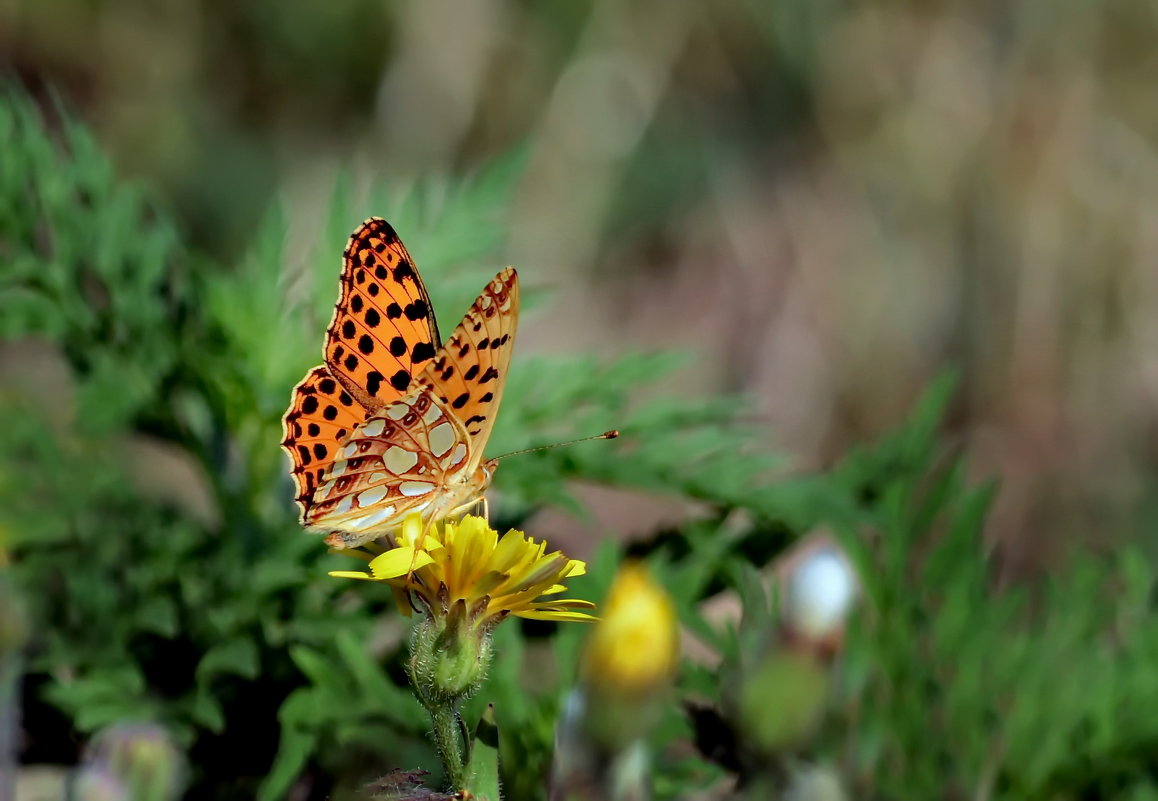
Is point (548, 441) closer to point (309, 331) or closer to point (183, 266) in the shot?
point (309, 331)

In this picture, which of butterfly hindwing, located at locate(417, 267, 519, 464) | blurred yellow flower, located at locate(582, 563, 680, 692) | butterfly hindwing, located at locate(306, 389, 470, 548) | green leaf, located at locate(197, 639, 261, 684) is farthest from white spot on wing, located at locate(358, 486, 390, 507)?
blurred yellow flower, located at locate(582, 563, 680, 692)

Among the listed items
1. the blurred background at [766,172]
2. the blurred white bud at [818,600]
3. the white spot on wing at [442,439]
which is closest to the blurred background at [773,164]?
the blurred background at [766,172]

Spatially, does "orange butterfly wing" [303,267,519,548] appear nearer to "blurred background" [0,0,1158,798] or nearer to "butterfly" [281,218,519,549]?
"butterfly" [281,218,519,549]

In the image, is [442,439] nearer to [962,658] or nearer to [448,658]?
[448,658]

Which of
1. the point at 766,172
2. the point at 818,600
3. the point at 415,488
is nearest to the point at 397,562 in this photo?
the point at 415,488

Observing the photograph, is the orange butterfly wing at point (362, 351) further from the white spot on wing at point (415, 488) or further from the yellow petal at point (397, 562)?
the yellow petal at point (397, 562)

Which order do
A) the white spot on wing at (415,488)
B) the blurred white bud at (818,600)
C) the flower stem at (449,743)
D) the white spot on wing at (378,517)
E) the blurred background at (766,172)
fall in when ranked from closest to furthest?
the flower stem at (449,743), the blurred white bud at (818,600), the white spot on wing at (378,517), the white spot on wing at (415,488), the blurred background at (766,172)

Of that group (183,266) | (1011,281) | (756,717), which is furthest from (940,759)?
(1011,281)
